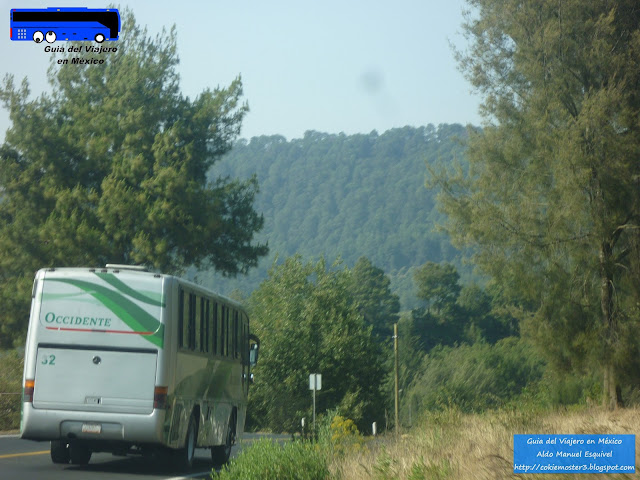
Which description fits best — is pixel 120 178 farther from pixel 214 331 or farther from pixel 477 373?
pixel 477 373

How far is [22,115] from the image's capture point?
43.9m

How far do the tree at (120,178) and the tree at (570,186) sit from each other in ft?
53.2

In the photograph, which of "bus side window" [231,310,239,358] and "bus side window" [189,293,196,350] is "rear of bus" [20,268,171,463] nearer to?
"bus side window" [189,293,196,350]

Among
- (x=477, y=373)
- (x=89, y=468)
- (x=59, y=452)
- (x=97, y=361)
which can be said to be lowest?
(x=89, y=468)

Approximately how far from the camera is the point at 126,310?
51.5 ft

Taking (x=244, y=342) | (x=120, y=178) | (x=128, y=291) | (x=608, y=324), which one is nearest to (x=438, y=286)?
(x=120, y=178)

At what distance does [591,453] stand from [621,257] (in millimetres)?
21709

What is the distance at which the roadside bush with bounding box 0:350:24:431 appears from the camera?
32312 mm

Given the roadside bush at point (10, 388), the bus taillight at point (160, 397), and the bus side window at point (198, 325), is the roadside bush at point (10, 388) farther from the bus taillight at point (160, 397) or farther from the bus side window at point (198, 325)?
the bus taillight at point (160, 397)

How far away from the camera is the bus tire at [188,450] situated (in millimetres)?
17094

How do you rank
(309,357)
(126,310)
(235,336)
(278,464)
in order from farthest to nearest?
(309,357) < (235,336) < (126,310) < (278,464)

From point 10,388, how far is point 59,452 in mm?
18936

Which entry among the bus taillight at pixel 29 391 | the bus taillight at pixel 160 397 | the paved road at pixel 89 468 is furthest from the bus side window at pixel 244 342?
the bus taillight at pixel 29 391

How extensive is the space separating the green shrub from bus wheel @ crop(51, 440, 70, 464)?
257 inches
